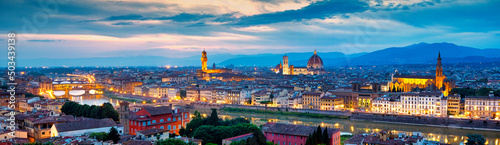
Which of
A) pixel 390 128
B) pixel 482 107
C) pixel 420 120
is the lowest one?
pixel 390 128

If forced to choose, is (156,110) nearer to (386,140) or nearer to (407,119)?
(386,140)

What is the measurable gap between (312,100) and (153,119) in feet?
56.2

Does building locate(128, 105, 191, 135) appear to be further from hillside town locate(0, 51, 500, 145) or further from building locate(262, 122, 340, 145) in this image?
building locate(262, 122, 340, 145)

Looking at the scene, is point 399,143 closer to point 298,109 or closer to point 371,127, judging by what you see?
point 371,127

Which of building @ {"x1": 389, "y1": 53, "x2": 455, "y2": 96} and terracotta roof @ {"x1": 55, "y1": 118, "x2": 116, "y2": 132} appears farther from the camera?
building @ {"x1": 389, "y1": 53, "x2": 455, "y2": 96}

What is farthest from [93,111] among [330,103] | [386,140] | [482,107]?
[482,107]

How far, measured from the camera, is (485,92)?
32.1 m

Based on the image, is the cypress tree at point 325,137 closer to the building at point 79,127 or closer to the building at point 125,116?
the building at point 79,127

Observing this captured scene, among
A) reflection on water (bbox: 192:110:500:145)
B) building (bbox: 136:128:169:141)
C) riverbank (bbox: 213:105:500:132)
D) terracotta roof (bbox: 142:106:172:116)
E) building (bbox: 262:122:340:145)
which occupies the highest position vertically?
terracotta roof (bbox: 142:106:172:116)

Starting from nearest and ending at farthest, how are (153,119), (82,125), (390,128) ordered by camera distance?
1. (82,125)
2. (153,119)
3. (390,128)

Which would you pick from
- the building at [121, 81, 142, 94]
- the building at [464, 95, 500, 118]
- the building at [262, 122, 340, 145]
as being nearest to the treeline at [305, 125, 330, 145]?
the building at [262, 122, 340, 145]

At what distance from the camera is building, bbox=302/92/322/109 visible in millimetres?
32569

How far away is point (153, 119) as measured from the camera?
18625 millimetres

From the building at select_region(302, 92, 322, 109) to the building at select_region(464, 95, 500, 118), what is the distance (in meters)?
10.4
